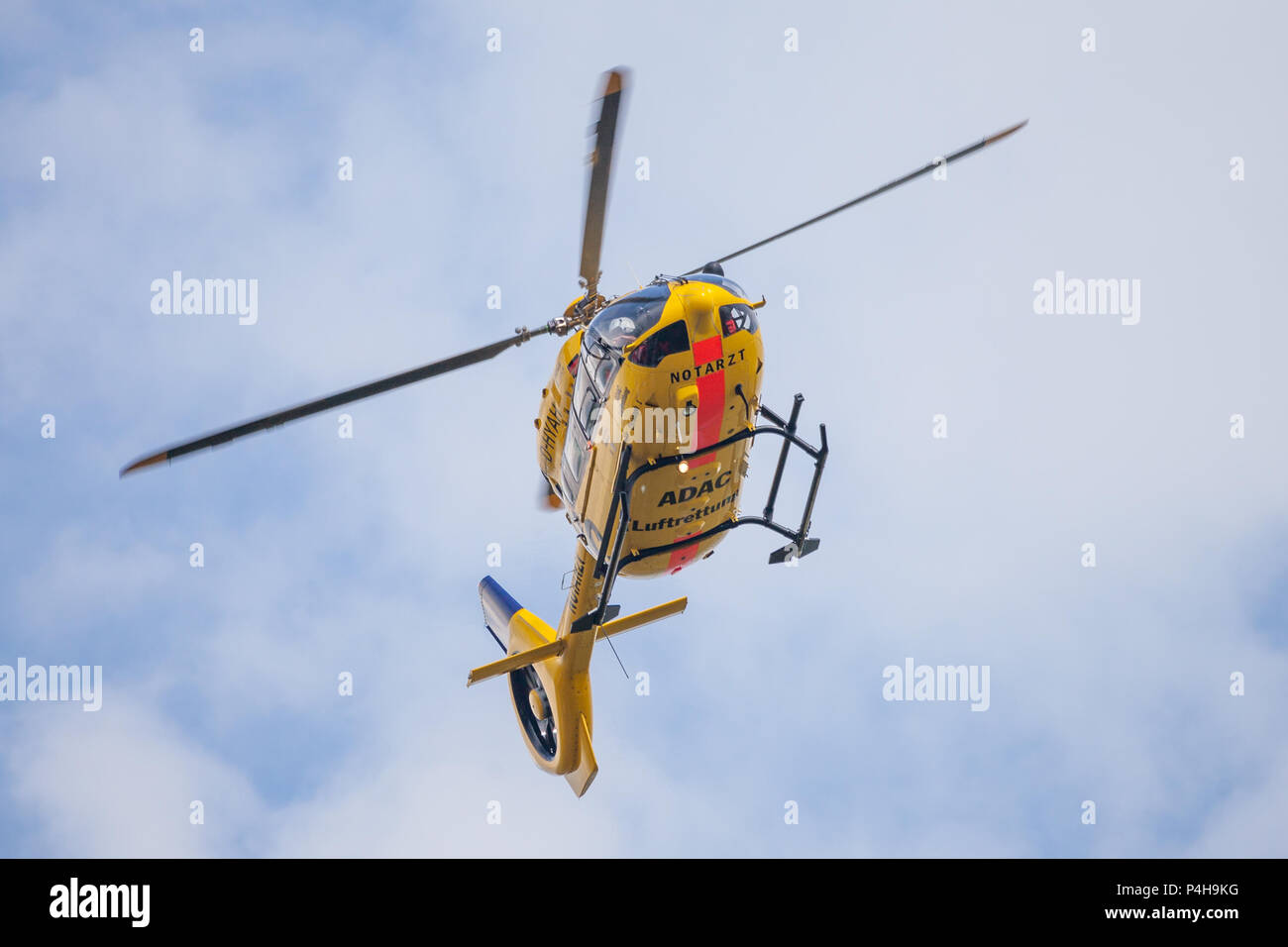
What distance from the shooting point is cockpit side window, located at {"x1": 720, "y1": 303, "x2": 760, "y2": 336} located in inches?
801

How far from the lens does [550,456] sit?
24.4m

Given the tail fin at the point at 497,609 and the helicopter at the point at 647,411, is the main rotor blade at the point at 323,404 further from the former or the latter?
the tail fin at the point at 497,609

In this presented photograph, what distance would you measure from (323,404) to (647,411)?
4807 mm

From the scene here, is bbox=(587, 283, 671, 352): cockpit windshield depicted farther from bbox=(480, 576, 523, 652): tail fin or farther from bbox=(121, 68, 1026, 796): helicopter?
bbox=(480, 576, 523, 652): tail fin

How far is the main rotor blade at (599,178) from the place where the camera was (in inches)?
770

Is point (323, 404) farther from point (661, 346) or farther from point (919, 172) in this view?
point (919, 172)

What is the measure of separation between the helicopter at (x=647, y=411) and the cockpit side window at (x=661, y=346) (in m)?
0.02

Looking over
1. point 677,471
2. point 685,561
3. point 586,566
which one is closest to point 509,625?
point 586,566

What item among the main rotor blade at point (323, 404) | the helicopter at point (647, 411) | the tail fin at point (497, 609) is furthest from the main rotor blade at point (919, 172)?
the tail fin at point (497, 609)

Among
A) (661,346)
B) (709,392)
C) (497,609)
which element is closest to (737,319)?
(709,392)

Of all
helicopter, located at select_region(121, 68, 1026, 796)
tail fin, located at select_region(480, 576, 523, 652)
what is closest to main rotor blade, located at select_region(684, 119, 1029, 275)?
helicopter, located at select_region(121, 68, 1026, 796)

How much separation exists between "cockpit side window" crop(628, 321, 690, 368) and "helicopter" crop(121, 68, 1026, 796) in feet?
0.07

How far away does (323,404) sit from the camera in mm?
19906

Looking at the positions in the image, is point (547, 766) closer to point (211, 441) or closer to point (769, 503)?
point (769, 503)
